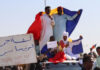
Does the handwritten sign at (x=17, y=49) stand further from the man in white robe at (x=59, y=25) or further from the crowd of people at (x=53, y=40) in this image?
the man in white robe at (x=59, y=25)

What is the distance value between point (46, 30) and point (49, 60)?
67.1 inches

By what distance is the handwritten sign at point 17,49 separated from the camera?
376 inches

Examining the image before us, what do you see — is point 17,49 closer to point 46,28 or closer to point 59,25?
point 46,28

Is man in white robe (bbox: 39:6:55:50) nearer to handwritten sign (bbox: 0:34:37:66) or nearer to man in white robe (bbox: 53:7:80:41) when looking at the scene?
man in white robe (bbox: 53:7:80:41)

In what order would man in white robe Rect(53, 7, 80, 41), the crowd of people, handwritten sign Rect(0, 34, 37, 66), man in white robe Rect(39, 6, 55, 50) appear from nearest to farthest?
handwritten sign Rect(0, 34, 37, 66), the crowd of people, man in white robe Rect(39, 6, 55, 50), man in white robe Rect(53, 7, 80, 41)

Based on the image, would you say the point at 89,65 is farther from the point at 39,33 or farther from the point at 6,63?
the point at 39,33

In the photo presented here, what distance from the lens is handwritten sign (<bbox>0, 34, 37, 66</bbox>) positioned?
31.3 ft

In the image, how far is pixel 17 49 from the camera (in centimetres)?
964

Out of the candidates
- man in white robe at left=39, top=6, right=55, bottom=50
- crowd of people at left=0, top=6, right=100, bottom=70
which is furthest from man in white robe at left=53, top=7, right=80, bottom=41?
man in white robe at left=39, top=6, right=55, bottom=50

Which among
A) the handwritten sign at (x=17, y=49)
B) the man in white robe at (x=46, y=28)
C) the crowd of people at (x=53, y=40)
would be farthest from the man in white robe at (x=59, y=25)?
the handwritten sign at (x=17, y=49)

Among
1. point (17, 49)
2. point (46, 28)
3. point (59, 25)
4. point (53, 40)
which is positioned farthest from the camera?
point (59, 25)

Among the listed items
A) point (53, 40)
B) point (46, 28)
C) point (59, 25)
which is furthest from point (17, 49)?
point (59, 25)

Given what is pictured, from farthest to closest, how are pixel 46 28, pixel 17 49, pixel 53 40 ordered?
pixel 46 28, pixel 53 40, pixel 17 49

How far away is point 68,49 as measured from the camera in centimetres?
1170
